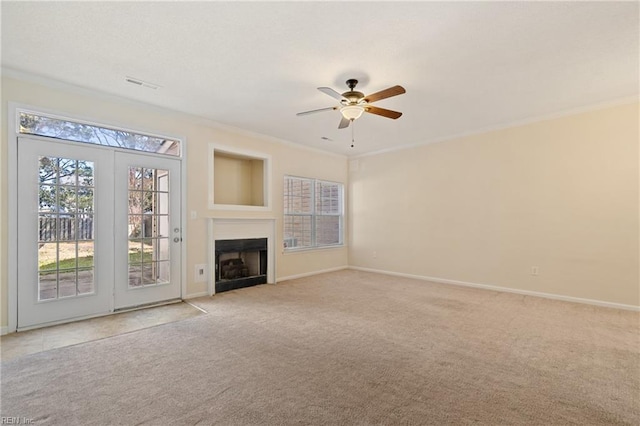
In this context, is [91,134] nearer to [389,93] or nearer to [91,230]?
[91,230]

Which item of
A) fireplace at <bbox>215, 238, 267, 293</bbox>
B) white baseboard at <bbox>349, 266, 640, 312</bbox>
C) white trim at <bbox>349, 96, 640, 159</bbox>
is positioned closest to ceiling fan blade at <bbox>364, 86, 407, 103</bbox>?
white trim at <bbox>349, 96, 640, 159</bbox>

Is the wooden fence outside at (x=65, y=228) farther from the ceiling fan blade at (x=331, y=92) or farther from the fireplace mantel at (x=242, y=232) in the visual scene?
the ceiling fan blade at (x=331, y=92)

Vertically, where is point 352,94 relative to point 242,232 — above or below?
above

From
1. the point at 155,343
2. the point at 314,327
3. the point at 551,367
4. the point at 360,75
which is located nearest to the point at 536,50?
the point at 360,75

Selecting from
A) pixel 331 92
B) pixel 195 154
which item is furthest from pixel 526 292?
pixel 195 154

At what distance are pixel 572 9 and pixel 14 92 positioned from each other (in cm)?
503

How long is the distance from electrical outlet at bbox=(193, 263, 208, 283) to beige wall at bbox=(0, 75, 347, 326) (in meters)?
0.06

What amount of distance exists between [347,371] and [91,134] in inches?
150

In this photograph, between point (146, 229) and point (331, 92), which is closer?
point (331, 92)

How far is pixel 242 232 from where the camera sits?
497cm

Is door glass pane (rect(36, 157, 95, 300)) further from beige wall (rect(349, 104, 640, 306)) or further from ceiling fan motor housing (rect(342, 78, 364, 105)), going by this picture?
beige wall (rect(349, 104, 640, 306))

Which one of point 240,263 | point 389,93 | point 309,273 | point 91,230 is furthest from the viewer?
point 309,273

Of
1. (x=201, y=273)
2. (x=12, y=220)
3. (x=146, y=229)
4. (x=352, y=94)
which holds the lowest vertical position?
(x=201, y=273)

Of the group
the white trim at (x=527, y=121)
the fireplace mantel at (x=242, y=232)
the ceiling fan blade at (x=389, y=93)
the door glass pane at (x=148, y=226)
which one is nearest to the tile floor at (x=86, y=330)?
the door glass pane at (x=148, y=226)
